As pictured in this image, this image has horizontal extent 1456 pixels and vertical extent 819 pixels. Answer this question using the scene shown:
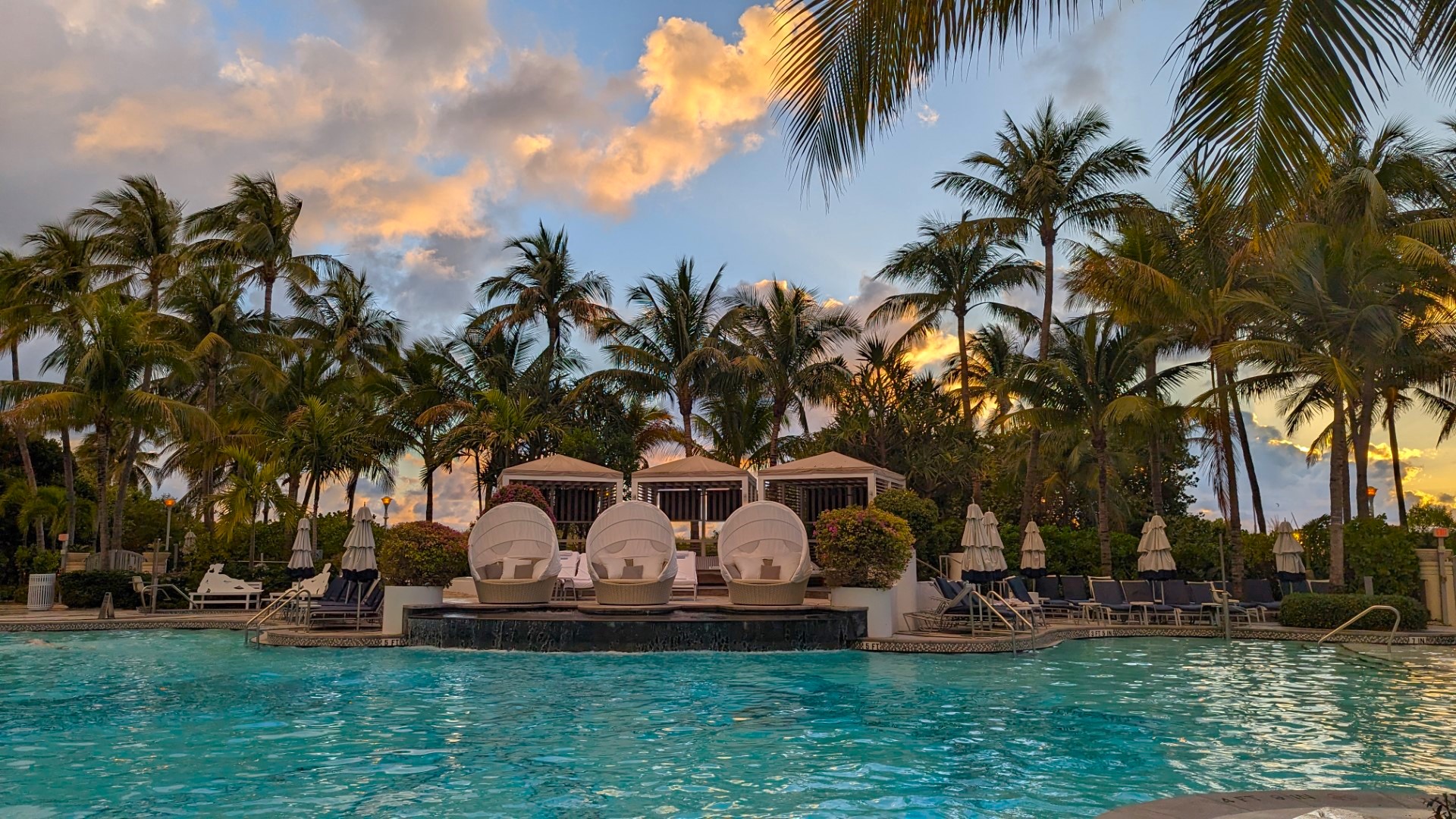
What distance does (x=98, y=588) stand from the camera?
19.3 metres

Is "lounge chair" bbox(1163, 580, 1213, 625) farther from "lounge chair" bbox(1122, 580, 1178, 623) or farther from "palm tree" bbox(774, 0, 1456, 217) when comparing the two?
"palm tree" bbox(774, 0, 1456, 217)

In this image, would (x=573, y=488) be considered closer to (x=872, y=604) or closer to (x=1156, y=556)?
(x=872, y=604)

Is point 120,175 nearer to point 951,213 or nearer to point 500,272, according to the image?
point 500,272

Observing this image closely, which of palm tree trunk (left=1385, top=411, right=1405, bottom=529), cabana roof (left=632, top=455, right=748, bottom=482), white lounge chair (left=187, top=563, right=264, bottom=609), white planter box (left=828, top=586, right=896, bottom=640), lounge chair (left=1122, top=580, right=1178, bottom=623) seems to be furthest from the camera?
palm tree trunk (left=1385, top=411, right=1405, bottom=529)

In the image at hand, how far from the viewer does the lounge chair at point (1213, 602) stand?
1638cm

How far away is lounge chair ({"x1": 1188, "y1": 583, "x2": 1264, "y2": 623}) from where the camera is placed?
16.4 meters

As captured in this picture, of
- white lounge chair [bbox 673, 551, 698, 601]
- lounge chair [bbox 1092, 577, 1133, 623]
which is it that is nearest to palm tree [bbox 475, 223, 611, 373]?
white lounge chair [bbox 673, 551, 698, 601]

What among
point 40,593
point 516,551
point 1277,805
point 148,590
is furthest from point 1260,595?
point 40,593

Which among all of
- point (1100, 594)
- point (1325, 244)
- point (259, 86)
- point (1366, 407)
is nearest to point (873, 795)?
point (1100, 594)

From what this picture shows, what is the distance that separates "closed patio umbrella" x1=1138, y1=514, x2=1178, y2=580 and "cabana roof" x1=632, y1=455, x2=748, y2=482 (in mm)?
8076

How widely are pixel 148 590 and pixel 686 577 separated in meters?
11.2

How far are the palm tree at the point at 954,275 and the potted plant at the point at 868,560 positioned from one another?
42.6 ft

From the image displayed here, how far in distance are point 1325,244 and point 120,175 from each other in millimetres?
29217

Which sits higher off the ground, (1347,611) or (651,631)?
(651,631)
